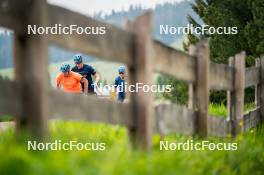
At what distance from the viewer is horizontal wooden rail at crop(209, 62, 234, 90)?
8609 mm

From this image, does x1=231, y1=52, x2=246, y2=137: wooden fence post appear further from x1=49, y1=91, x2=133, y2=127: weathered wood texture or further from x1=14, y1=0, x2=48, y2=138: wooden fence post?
x1=14, y1=0, x2=48, y2=138: wooden fence post

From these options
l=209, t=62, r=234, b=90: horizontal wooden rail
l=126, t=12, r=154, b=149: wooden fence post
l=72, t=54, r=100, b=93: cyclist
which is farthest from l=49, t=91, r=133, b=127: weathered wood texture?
l=72, t=54, r=100, b=93: cyclist

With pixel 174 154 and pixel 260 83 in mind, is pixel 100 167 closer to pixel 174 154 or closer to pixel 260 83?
pixel 174 154

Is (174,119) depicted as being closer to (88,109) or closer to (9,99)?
(88,109)

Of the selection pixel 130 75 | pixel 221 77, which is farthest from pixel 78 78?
pixel 130 75

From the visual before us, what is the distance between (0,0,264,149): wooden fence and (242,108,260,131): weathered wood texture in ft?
2.49

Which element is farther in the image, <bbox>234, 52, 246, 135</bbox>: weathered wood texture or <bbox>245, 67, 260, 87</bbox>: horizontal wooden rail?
<bbox>245, 67, 260, 87</bbox>: horizontal wooden rail

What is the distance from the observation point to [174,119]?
7.08 metres

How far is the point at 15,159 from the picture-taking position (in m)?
3.35

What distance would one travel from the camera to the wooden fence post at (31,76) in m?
4.55

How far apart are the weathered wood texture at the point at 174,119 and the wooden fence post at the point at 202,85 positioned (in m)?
0.17

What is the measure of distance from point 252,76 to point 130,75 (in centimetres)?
605

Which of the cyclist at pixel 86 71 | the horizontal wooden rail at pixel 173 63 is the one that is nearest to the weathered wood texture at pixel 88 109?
the horizontal wooden rail at pixel 173 63

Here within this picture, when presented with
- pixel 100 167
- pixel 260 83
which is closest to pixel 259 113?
pixel 260 83
